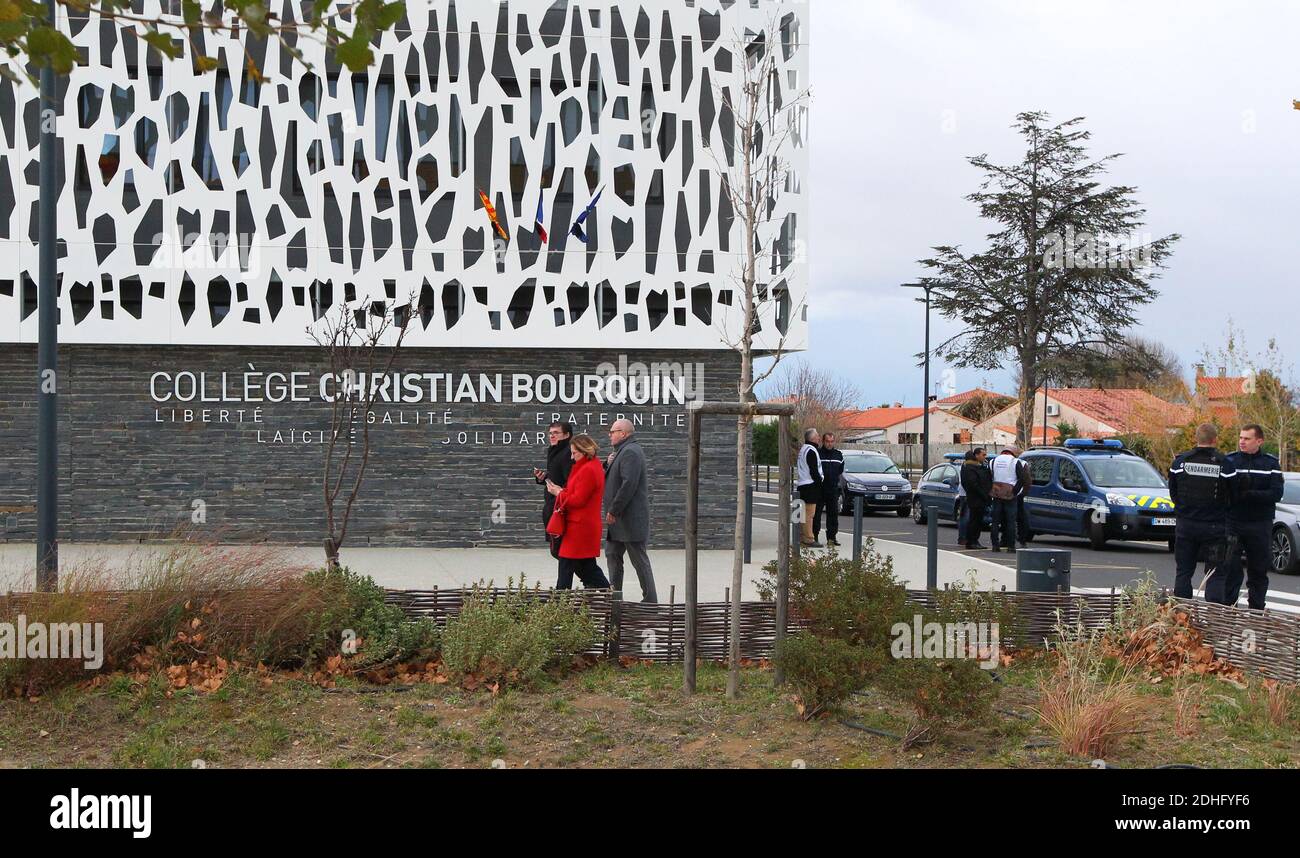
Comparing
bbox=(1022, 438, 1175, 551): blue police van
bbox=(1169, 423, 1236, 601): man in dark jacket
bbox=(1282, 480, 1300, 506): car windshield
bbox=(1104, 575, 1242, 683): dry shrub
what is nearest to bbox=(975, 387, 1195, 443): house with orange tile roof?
bbox=(1022, 438, 1175, 551): blue police van

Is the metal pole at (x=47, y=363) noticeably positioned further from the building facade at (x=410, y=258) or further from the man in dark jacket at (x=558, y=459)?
the building facade at (x=410, y=258)

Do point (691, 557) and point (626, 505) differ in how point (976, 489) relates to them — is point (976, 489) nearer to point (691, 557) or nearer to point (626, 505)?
point (626, 505)

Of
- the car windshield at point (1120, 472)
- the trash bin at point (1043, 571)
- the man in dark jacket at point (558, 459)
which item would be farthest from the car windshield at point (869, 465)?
the trash bin at point (1043, 571)

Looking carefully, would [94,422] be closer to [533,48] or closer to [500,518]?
[500,518]

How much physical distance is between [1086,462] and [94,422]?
15835 mm

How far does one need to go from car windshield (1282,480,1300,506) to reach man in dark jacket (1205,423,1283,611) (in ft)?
22.6

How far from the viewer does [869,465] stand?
33.1m

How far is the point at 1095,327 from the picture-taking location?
47156 mm

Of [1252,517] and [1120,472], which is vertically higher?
[1120,472]

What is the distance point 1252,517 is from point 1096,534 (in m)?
9.43

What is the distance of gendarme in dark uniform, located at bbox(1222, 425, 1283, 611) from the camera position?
10531mm

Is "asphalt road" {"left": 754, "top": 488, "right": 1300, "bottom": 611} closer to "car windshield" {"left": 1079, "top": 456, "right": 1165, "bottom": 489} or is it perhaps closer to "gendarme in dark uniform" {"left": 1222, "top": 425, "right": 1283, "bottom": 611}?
"car windshield" {"left": 1079, "top": 456, "right": 1165, "bottom": 489}

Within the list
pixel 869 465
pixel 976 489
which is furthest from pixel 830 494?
pixel 869 465
